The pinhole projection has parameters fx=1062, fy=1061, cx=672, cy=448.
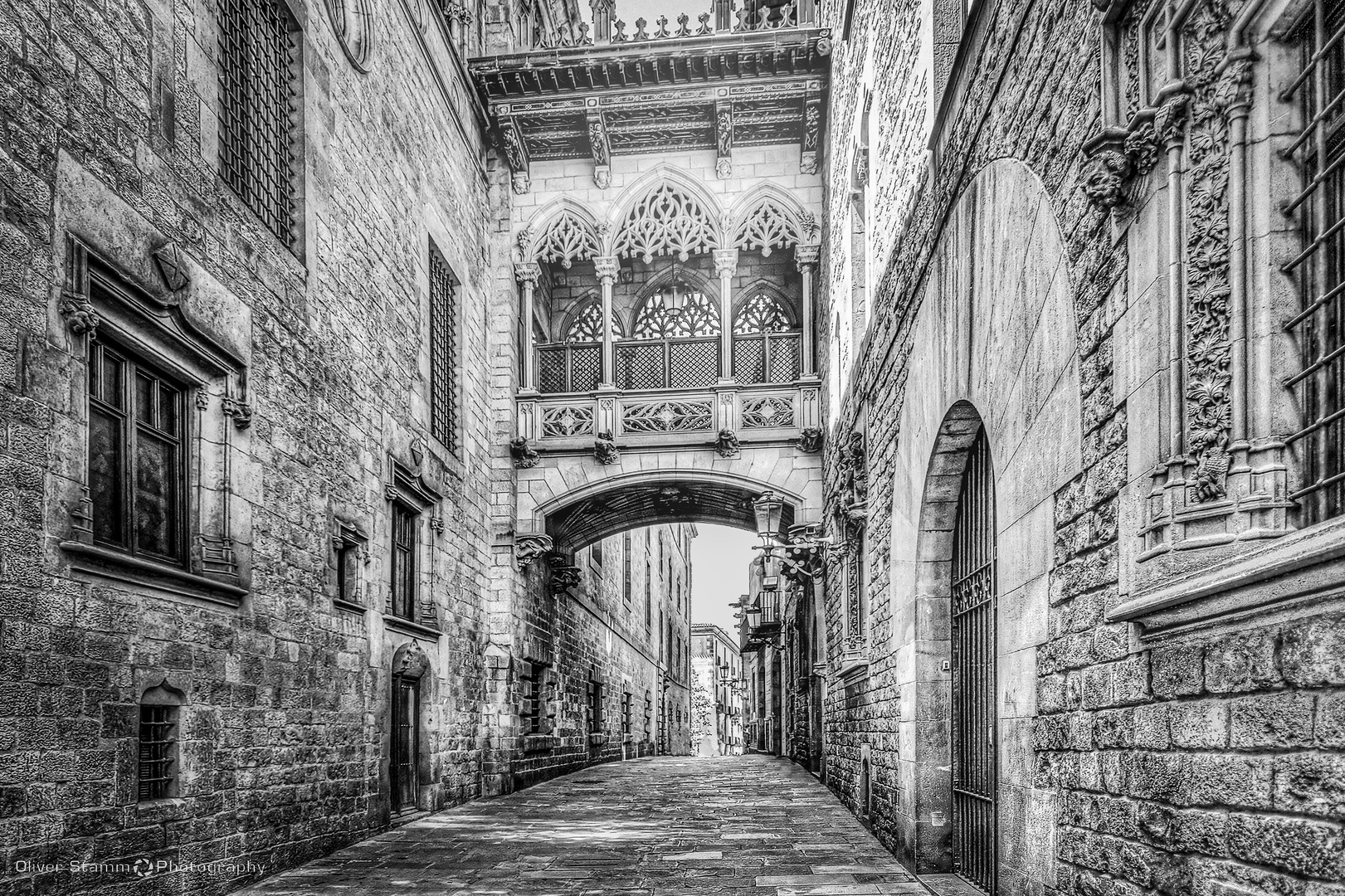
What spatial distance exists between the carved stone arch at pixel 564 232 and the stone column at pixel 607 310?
0.78ft

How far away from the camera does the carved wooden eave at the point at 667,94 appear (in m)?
14.8

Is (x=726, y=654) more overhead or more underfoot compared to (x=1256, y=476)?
more underfoot

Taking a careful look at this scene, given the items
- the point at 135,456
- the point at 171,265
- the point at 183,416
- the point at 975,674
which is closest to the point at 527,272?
the point at 183,416

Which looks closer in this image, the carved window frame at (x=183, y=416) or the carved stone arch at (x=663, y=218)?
the carved window frame at (x=183, y=416)

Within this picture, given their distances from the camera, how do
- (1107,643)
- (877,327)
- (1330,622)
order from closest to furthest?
(1330,622)
(1107,643)
(877,327)

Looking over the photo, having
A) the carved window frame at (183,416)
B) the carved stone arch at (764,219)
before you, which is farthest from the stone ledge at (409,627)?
the carved stone arch at (764,219)

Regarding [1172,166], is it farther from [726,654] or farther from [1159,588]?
[726,654]

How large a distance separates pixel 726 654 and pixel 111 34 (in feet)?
207

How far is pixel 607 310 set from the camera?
15734mm

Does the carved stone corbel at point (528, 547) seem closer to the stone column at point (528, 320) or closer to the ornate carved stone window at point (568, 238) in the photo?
the stone column at point (528, 320)

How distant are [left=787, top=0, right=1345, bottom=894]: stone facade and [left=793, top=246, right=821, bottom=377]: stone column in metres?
9.36

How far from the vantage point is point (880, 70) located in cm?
900

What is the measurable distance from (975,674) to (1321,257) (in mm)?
4007

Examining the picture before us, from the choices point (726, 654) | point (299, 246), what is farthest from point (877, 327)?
point (726, 654)
